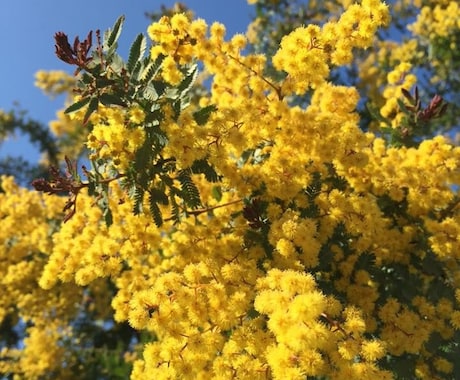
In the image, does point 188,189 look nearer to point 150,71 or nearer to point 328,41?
point 150,71

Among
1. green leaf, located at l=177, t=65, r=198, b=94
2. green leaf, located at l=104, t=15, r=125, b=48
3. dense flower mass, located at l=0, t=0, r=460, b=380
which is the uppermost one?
green leaf, located at l=104, t=15, r=125, b=48

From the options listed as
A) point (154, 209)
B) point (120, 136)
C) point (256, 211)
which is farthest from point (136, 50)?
point (256, 211)

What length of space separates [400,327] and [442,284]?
0.62 metres

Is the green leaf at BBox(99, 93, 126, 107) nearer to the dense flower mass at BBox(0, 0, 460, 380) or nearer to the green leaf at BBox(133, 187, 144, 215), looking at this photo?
the dense flower mass at BBox(0, 0, 460, 380)

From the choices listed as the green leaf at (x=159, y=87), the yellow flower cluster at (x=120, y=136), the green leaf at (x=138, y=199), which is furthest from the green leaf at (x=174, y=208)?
the green leaf at (x=159, y=87)

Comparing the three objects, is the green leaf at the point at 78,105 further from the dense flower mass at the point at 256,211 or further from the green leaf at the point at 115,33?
the green leaf at the point at 115,33

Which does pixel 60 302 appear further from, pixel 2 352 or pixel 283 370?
pixel 283 370

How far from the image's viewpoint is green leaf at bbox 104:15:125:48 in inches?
122

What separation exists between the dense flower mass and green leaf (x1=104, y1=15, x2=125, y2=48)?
0.12 meters

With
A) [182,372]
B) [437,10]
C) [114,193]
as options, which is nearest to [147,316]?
[182,372]

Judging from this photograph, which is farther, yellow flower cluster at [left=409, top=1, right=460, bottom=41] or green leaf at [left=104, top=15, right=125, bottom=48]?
yellow flower cluster at [left=409, top=1, right=460, bottom=41]

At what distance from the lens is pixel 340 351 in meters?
2.34

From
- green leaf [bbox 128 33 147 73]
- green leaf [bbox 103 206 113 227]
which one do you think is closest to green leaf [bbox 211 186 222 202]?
green leaf [bbox 103 206 113 227]

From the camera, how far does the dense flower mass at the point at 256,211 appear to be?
8.86ft
